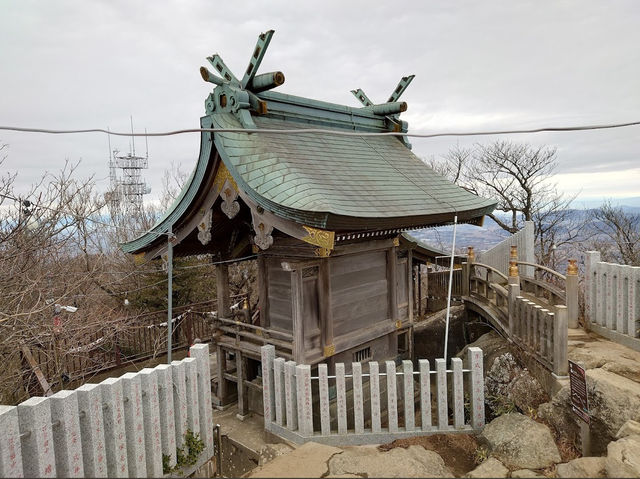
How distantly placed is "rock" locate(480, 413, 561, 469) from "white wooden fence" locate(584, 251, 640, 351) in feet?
9.89

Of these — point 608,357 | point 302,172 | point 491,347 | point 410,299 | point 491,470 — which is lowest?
point 491,347

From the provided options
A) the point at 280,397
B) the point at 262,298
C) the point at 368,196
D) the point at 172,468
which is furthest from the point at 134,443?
the point at 368,196

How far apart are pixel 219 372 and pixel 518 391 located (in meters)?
5.71

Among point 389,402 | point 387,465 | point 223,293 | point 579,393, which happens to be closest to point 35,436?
point 387,465

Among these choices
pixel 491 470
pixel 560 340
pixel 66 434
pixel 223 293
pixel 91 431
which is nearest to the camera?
pixel 66 434

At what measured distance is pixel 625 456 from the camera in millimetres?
3955

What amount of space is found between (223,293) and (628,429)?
273 inches

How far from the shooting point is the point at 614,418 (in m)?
4.88

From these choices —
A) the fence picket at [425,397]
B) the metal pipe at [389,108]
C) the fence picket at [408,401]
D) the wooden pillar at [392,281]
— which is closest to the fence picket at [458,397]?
the fence picket at [425,397]

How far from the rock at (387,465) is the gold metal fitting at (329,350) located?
270 cm

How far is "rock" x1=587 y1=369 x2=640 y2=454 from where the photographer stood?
15.9 ft

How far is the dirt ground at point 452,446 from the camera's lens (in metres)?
5.18

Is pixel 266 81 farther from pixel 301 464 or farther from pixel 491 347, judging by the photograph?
pixel 491 347

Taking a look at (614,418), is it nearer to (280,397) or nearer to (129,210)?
(280,397)
